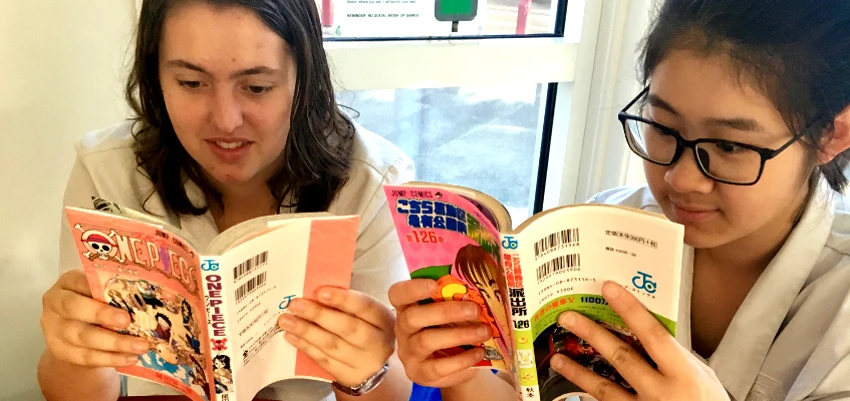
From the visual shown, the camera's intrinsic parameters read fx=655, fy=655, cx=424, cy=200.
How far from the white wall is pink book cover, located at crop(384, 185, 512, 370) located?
27.8 inches

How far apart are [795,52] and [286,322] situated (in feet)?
2.15

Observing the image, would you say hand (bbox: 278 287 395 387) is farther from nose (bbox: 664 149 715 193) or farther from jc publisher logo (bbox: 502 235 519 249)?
nose (bbox: 664 149 715 193)

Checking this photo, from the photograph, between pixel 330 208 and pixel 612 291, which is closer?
pixel 612 291

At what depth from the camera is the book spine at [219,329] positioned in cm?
63

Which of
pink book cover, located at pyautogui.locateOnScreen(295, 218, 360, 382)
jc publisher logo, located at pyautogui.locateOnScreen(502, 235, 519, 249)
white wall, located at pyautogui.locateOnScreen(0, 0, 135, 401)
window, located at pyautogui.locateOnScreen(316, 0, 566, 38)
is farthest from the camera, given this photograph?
window, located at pyautogui.locateOnScreen(316, 0, 566, 38)

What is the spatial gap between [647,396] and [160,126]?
812 millimetres

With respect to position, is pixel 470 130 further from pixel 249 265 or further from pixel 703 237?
pixel 249 265

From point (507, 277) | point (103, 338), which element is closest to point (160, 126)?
point (103, 338)

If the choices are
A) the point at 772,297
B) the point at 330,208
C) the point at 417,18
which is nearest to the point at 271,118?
the point at 330,208

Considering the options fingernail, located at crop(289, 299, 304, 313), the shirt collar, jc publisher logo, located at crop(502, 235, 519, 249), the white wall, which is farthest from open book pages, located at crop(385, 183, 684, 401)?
the white wall

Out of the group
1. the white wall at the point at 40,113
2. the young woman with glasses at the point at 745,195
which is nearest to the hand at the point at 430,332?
the young woman with glasses at the point at 745,195

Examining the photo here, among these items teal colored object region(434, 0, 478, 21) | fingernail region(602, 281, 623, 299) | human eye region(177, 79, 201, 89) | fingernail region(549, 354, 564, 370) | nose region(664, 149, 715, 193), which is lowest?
fingernail region(549, 354, 564, 370)

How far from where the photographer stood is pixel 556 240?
2.07ft

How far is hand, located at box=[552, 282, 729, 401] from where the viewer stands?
2.05 ft
